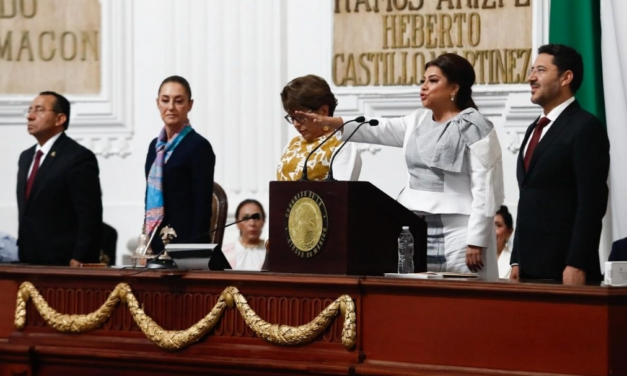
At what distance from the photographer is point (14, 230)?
8680mm

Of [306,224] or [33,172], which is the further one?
[33,172]

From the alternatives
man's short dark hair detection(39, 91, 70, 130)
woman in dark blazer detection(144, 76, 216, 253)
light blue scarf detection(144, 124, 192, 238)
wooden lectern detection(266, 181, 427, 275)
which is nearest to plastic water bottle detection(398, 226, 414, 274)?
wooden lectern detection(266, 181, 427, 275)

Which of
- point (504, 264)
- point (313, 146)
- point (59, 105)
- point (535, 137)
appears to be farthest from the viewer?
point (504, 264)

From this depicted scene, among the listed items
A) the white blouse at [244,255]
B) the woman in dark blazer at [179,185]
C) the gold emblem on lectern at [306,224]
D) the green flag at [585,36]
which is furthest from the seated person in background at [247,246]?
the gold emblem on lectern at [306,224]

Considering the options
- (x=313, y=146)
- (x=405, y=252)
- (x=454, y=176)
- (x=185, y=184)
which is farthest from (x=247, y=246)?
(x=405, y=252)

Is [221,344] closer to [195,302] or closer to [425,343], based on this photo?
[195,302]

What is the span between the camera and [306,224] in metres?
4.54

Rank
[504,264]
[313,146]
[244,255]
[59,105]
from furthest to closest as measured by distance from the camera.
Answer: [244,255] → [504,264] → [59,105] → [313,146]

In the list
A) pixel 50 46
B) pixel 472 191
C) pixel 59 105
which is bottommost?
pixel 472 191

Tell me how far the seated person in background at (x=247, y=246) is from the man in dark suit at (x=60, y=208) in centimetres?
149

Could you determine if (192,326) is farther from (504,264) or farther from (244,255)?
(244,255)

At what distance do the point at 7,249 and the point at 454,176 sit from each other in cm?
356

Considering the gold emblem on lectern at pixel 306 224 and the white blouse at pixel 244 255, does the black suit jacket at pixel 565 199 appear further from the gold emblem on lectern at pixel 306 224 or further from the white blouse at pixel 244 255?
the white blouse at pixel 244 255

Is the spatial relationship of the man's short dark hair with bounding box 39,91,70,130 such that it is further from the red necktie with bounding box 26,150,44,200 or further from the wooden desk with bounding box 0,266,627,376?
the wooden desk with bounding box 0,266,627,376
